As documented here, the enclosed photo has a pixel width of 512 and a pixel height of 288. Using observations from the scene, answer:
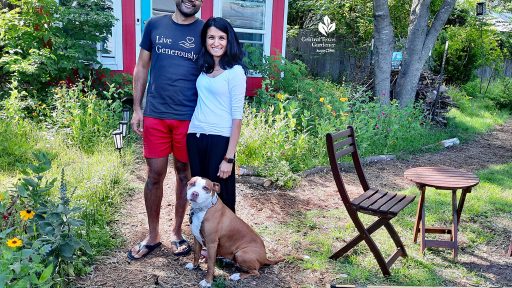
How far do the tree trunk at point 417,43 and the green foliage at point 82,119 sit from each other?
567 centimetres

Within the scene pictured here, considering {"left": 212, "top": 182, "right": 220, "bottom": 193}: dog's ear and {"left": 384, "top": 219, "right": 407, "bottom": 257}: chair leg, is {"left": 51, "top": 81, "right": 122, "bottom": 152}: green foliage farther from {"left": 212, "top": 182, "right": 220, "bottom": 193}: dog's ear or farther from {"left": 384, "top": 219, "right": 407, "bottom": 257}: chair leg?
{"left": 384, "top": 219, "right": 407, "bottom": 257}: chair leg

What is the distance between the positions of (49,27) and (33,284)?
5610 millimetres

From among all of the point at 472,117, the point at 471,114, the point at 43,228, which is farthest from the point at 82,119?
the point at 471,114

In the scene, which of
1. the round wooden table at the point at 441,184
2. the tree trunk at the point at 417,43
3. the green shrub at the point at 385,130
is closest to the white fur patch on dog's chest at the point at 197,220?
the round wooden table at the point at 441,184

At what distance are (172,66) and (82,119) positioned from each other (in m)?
3.41

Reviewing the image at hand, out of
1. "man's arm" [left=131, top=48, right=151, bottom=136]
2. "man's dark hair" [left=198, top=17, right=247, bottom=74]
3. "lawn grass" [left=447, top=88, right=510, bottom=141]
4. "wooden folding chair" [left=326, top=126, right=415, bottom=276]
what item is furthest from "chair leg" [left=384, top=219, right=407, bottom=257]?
"lawn grass" [left=447, top=88, right=510, bottom=141]

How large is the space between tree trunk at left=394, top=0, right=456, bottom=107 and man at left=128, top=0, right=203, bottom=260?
694 cm

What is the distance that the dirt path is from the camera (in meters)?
3.53

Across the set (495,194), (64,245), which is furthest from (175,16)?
(495,194)

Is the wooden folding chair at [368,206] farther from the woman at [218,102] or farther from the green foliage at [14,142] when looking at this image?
the green foliage at [14,142]

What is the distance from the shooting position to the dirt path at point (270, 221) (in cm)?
353

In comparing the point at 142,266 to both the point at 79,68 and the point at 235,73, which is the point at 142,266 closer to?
the point at 235,73

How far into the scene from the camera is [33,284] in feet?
8.93

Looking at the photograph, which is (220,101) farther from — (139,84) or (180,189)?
(180,189)
